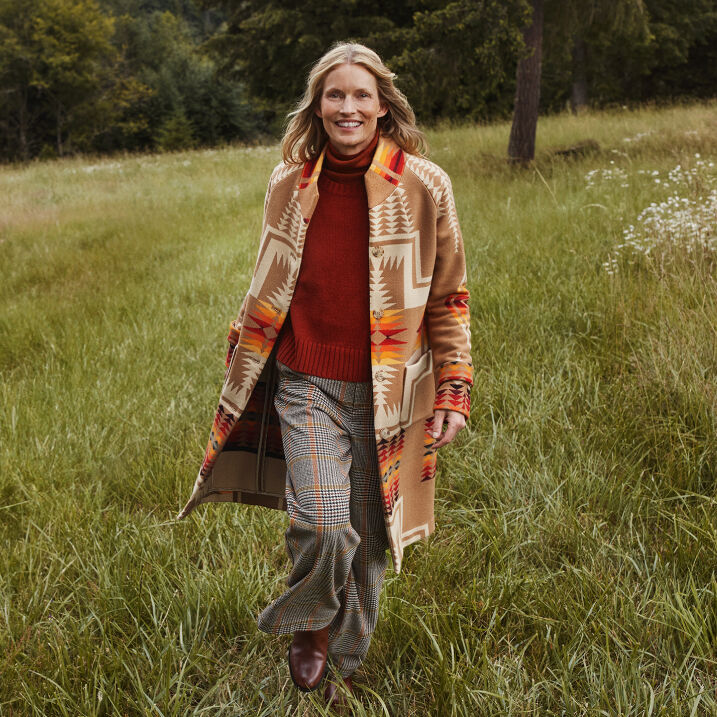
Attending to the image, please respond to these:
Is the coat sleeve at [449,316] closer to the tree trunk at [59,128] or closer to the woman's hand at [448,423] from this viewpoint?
the woman's hand at [448,423]

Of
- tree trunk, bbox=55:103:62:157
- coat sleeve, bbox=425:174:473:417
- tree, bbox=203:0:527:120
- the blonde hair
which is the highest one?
tree, bbox=203:0:527:120

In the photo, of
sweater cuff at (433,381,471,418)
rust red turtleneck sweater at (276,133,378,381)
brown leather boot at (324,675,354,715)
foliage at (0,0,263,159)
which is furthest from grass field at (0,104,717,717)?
foliage at (0,0,263,159)


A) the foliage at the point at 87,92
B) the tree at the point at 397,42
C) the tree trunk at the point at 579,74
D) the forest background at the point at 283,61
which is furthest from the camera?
the foliage at the point at 87,92

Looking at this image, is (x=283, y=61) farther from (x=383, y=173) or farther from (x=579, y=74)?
(x=383, y=173)

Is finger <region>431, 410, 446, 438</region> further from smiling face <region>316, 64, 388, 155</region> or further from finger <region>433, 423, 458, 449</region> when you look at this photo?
smiling face <region>316, 64, 388, 155</region>

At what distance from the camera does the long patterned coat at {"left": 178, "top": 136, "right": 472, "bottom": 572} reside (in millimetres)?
1896

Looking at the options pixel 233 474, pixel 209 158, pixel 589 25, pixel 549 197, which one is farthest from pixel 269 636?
pixel 209 158

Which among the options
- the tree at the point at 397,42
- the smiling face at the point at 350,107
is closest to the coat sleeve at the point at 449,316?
the smiling face at the point at 350,107

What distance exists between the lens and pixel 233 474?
2.24 m

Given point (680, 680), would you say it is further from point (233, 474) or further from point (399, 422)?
point (233, 474)

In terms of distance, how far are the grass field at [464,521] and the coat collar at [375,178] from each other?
4.32 ft

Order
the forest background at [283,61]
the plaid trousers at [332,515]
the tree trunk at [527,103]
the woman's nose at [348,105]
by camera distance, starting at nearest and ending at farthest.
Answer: the plaid trousers at [332,515] < the woman's nose at [348,105] < the forest background at [283,61] < the tree trunk at [527,103]

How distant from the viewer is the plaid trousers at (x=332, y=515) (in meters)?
1.80

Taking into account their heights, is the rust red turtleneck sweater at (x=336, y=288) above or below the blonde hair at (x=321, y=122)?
below
